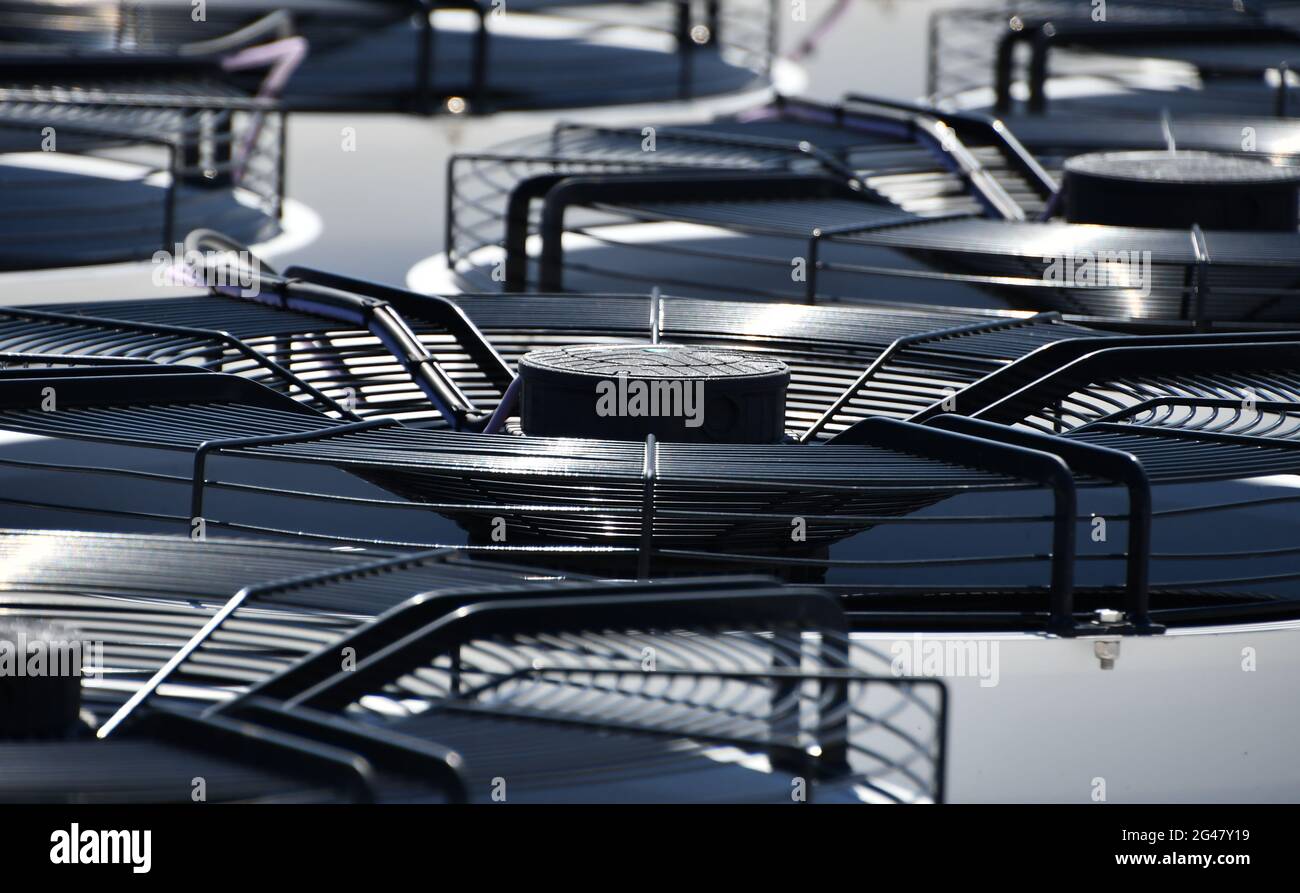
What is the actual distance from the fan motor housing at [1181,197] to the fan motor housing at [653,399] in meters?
4.60

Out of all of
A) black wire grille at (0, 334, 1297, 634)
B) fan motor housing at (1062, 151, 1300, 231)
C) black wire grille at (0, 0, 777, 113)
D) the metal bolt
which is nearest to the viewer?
the metal bolt

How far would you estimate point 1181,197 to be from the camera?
1305 centimetres

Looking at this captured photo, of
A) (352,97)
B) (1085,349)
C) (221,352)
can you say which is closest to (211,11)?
(352,97)

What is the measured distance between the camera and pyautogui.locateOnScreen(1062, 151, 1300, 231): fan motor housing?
13.1m

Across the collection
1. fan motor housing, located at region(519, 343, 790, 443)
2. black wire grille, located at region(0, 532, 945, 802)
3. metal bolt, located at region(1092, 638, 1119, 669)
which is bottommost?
metal bolt, located at region(1092, 638, 1119, 669)

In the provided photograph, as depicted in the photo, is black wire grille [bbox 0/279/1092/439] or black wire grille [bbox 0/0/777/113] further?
black wire grille [bbox 0/0/777/113]

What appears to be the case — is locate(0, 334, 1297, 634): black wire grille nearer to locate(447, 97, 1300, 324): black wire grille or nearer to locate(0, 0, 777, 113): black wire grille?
locate(447, 97, 1300, 324): black wire grille

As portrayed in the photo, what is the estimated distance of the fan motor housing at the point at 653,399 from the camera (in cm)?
884

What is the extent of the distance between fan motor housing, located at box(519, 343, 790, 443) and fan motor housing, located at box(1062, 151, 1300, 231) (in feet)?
15.1

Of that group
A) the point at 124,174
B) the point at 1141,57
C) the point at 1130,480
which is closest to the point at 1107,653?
the point at 1130,480

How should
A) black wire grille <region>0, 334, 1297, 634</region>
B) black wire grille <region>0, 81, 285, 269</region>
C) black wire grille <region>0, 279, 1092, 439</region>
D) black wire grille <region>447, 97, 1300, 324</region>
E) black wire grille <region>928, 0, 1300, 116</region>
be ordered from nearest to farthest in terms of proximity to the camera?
black wire grille <region>0, 334, 1297, 634</region>, black wire grille <region>0, 279, 1092, 439</region>, black wire grille <region>447, 97, 1300, 324</region>, black wire grille <region>0, 81, 285, 269</region>, black wire grille <region>928, 0, 1300, 116</region>

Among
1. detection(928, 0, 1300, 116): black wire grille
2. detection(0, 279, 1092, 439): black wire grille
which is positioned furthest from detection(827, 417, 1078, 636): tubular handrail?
detection(928, 0, 1300, 116): black wire grille

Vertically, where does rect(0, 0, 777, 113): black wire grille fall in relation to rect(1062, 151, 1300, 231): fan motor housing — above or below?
above
